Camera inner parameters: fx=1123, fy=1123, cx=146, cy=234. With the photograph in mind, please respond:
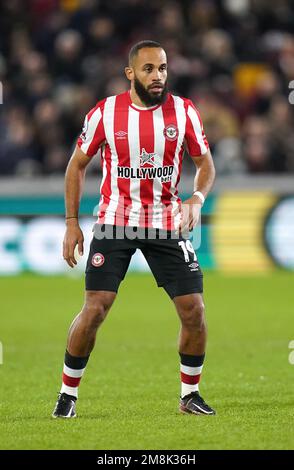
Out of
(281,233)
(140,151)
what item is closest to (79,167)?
(140,151)

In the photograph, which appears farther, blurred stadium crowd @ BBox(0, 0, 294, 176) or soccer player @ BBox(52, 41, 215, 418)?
blurred stadium crowd @ BBox(0, 0, 294, 176)

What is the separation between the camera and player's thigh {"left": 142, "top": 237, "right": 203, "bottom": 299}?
21.4 feet

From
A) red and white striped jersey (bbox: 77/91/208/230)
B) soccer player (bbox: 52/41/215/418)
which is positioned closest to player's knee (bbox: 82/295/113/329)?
soccer player (bbox: 52/41/215/418)

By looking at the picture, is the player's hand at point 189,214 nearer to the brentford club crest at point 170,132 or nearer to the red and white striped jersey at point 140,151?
the red and white striped jersey at point 140,151

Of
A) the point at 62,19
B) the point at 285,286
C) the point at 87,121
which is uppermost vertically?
the point at 62,19

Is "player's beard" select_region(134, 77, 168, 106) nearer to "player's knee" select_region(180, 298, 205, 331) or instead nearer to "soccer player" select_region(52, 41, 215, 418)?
"soccer player" select_region(52, 41, 215, 418)

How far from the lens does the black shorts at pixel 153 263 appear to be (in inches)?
255

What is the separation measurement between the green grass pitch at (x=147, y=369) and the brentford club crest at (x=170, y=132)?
1616 millimetres

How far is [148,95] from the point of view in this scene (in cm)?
650

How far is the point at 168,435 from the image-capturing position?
582 centimetres
